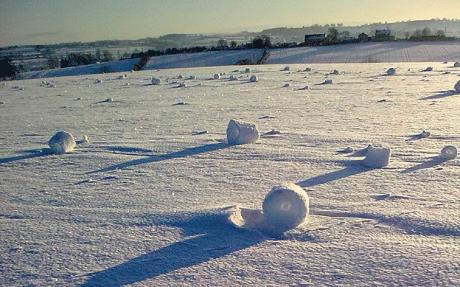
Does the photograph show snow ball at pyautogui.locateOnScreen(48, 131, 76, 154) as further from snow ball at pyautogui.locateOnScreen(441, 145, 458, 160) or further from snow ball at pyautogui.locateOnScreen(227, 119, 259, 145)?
snow ball at pyautogui.locateOnScreen(441, 145, 458, 160)

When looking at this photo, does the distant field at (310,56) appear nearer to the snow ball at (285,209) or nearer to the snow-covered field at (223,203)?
the snow-covered field at (223,203)

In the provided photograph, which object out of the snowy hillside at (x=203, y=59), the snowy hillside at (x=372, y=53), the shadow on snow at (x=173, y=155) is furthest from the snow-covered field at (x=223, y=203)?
the snowy hillside at (x=203, y=59)

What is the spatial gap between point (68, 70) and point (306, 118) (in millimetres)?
21897

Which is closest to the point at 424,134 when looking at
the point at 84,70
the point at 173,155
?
the point at 173,155

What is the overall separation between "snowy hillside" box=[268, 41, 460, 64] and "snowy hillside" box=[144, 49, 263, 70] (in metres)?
1.60

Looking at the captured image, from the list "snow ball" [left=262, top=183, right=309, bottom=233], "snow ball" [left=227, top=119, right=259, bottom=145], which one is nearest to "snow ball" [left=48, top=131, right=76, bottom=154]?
"snow ball" [left=227, top=119, right=259, bottom=145]

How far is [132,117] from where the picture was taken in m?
5.70

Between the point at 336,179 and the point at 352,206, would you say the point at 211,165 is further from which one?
the point at 352,206

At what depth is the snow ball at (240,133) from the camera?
12.1ft

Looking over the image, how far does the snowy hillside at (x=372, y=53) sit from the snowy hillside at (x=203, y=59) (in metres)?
1.60

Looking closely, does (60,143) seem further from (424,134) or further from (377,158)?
(424,134)

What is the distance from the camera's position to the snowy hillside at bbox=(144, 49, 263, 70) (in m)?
23.1

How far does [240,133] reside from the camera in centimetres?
369

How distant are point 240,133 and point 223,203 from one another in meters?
1.43
